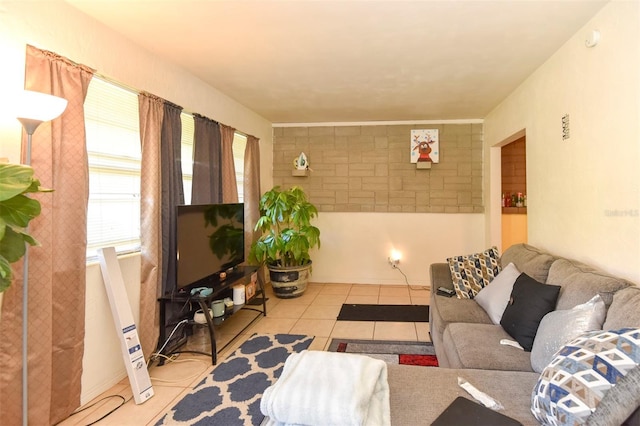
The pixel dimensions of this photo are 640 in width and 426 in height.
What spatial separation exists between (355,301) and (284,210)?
1.44 meters

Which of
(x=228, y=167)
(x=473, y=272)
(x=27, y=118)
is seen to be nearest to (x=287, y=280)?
(x=228, y=167)

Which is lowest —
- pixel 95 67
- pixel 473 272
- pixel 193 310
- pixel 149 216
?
pixel 193 310

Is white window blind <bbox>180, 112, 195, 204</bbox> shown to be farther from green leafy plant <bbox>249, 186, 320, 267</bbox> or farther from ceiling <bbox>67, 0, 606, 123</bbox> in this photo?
green leafy plant <bbox>249, 186, 320, 267</bbox>

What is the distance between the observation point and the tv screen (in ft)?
8.99

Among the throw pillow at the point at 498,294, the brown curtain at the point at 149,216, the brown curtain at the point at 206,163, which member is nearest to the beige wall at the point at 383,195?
the brown curtain at the point at 206,163

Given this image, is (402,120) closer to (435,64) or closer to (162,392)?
(435,64)

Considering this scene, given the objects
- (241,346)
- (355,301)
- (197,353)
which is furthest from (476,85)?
(197,353)

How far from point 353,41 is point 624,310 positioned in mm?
2192

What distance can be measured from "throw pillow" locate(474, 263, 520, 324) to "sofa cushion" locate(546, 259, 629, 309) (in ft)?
0.99

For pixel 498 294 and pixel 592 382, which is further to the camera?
pixel 498 294

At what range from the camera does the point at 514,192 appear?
17.4ft

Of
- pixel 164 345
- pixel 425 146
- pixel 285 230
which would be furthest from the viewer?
pixel 425 146

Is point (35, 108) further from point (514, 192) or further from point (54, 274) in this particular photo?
point (514, 192)

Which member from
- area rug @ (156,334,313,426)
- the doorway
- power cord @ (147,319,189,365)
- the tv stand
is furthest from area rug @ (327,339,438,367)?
the doorway
